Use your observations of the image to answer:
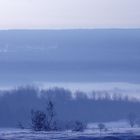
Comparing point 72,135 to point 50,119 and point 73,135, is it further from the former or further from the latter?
point 50,119

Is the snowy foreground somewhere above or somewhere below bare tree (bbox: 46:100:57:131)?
below

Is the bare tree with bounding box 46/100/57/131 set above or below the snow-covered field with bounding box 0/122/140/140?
above

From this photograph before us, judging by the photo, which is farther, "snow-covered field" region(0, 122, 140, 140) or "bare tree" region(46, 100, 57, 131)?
"bare tree" region(46, 100, 57, 131)

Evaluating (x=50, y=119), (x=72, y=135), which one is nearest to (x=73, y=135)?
(x=72, y=135)

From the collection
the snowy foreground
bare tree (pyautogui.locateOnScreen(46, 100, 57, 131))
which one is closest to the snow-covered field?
the snowy foreground

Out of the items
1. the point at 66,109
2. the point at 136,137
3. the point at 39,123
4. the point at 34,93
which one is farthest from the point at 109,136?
the point at 34,93

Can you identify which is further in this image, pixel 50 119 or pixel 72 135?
pixel 50 119

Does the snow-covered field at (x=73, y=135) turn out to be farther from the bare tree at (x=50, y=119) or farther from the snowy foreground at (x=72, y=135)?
the bare tree at (x=50, y=119)

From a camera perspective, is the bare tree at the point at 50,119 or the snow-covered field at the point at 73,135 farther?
the bare tree at the point at 50,119

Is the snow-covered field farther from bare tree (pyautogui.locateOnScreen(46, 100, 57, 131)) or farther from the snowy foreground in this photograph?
bare tree (pyautogui.locateOnScreen(46, 100, 57, 131))

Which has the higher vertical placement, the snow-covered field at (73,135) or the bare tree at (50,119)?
the bare tree at (50,119)

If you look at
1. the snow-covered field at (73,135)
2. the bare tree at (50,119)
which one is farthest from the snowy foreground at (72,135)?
the bare tree at (50,119)

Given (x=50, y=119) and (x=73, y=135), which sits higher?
(x=50, y=119)

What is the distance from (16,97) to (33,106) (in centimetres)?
154
